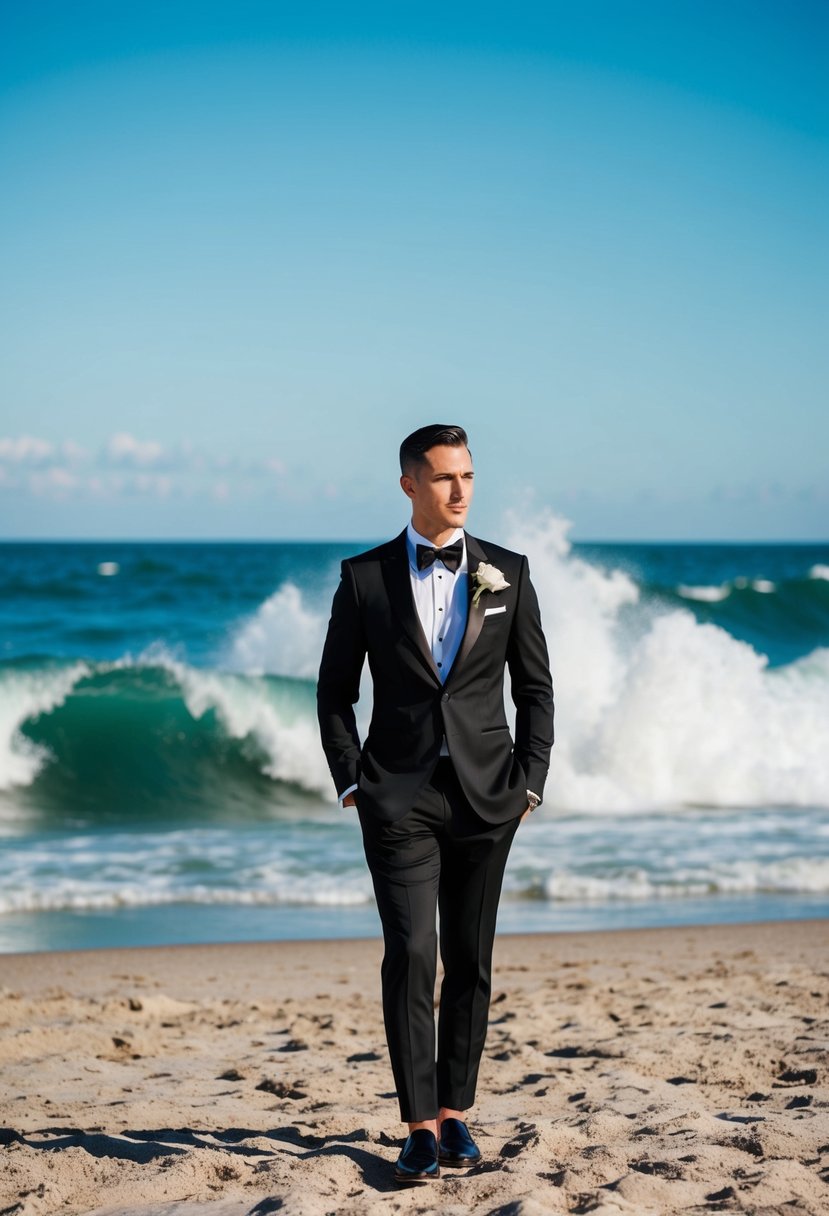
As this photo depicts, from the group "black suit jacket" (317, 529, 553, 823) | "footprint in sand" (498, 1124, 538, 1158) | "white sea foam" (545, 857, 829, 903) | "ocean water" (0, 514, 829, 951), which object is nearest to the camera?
"black suit jacket" (317, 529, 553, 823)

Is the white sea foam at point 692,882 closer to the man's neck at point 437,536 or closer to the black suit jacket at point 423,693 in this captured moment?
the black suit jacket at point 423,693

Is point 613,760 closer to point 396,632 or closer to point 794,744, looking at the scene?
point 794,744

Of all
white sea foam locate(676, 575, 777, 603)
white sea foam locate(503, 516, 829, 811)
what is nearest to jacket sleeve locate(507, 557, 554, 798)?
white sea foam locate(503, 516, 829, 811)

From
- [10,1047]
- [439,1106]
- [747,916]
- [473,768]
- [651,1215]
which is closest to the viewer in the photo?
[651,1215]

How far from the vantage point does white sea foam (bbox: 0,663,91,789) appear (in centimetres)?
1465

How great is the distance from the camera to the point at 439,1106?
344 cm

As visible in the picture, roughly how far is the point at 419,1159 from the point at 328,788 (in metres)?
10.5

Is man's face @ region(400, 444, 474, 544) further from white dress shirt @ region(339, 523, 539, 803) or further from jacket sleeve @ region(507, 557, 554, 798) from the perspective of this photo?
jacket sleeve @ region(507, 557, 554, 798)

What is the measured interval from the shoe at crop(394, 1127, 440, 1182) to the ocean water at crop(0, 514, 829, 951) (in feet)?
14.1

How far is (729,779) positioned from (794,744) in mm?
2031

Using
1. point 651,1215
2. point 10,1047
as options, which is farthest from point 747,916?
point 651,1215

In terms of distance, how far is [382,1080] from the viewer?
4.58 m

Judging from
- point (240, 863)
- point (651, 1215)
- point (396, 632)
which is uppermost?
point (396, 632)

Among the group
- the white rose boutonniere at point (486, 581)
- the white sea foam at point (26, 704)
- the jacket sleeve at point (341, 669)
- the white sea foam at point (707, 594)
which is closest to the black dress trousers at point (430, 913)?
the jacket sleeve at point (341, 669)
